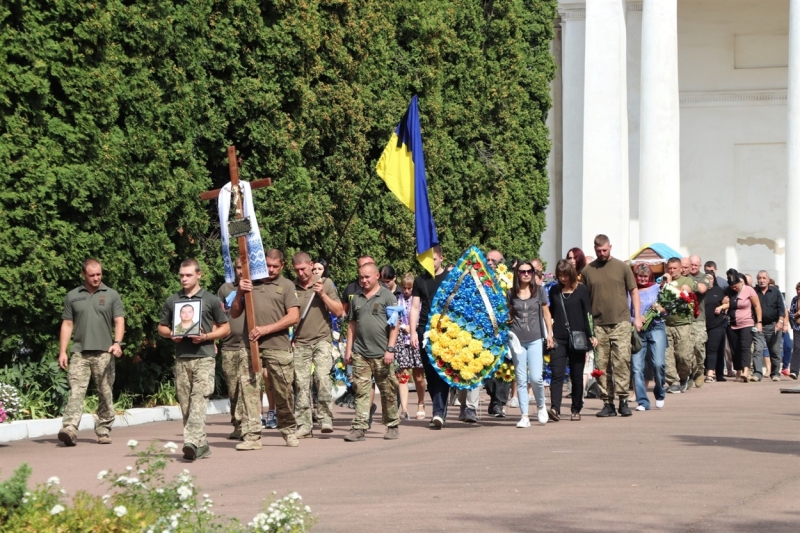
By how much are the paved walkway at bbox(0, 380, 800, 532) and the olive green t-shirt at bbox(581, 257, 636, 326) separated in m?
1.18

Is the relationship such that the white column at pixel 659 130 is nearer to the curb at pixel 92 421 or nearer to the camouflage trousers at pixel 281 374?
the curb at pixel 92 421

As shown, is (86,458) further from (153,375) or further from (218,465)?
(153,375)

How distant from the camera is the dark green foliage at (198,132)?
17000mm

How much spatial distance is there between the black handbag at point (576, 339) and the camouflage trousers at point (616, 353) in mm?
Answer: 479

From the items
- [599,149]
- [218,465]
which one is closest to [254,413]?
[218,465]

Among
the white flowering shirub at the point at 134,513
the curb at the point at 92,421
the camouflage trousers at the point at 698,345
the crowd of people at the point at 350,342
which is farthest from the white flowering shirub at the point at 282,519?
the camouflage trousers at the point at 698,345

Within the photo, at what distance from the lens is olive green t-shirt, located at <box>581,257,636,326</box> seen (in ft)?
56.3

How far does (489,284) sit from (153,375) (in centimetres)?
537

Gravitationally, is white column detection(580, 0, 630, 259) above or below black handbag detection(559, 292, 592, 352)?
above

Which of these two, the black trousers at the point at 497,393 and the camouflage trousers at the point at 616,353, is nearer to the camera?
the camouflage trousers at the point at 616,353

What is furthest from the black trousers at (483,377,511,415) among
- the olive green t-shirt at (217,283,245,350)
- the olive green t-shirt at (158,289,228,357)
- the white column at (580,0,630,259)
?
the white column at (580,0,630,259)

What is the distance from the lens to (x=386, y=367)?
1510 centimetres

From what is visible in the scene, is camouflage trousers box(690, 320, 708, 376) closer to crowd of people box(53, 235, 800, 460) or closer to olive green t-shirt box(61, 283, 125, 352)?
crowd of people box(53, 235, 800, 460)

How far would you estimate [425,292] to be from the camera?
55.1ft
